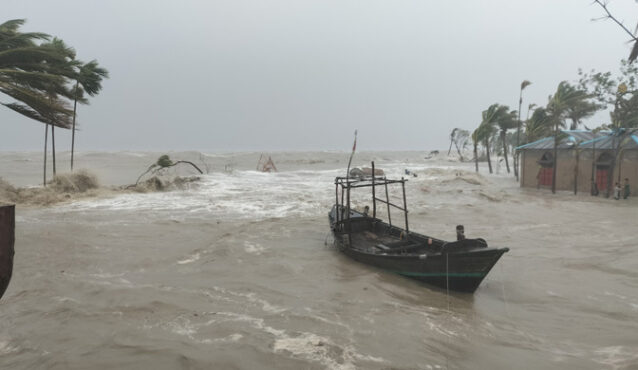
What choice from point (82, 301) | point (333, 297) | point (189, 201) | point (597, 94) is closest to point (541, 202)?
point (597, 94)

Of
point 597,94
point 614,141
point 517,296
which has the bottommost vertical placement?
point 517,296

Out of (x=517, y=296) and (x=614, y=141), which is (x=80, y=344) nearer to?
(x=517, y=296)

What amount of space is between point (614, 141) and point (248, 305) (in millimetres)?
22071

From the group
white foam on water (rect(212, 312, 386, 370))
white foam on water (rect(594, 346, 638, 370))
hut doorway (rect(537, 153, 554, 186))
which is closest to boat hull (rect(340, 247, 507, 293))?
white foam on water (rect(594, 346, 638, 370))

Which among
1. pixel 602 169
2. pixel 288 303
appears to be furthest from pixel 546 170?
pixel 288 303

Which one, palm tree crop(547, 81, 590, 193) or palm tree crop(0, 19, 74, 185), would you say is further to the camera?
palm tree crop(547, 81, 590, 193)

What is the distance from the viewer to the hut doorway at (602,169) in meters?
20.7

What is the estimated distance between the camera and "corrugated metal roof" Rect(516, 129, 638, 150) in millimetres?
19781

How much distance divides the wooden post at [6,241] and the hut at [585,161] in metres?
24.3

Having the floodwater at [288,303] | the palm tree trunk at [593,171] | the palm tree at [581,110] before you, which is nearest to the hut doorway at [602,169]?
the palm tree trunk at [593,171]

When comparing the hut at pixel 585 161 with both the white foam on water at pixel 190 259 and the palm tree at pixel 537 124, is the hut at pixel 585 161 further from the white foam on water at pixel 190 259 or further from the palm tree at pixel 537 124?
the white foam on water at pixel 190 259

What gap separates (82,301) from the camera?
6277 mm

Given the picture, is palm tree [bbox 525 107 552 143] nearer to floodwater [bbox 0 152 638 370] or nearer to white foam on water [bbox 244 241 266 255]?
floodwater [bbox 0 152 638 370]

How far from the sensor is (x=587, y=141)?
22.0 metres
